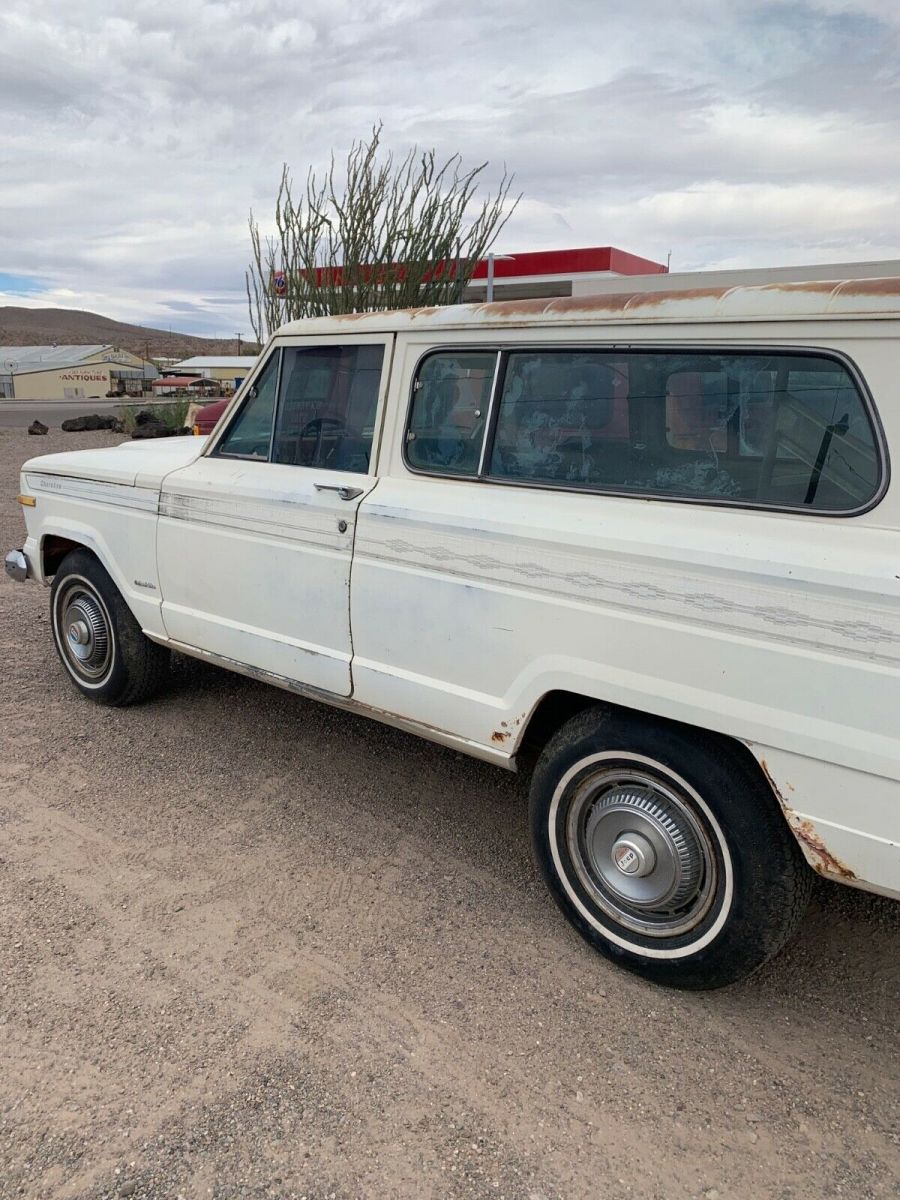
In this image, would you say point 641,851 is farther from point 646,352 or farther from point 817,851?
point 646,352

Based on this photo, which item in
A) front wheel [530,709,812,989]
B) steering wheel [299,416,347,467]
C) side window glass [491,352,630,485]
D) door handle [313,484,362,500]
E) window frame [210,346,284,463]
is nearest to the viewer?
front wheel [530,709,812,989]

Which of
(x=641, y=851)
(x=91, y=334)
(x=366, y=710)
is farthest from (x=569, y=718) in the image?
(x=91, y=334)

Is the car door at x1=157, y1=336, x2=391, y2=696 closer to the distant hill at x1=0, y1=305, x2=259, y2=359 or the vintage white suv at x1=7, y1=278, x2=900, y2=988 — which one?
the vintage white suv at x1=7, y1=278, x2=900, y2=988

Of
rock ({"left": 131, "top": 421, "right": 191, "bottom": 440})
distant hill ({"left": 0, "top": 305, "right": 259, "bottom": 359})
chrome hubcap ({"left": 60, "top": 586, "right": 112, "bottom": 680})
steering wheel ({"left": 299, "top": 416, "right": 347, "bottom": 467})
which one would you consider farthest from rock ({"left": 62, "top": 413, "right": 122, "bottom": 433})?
distant hill ({"left": 0, "top": 305, "right": 259, "bottom": 359})

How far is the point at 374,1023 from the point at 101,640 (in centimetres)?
Result: 274

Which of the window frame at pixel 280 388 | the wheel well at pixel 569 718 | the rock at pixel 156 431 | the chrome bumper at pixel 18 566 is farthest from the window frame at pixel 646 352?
the rock at pixel 156 431

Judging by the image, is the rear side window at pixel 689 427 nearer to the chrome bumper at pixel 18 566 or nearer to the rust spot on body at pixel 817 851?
the rust spot on body at pixel 817 851

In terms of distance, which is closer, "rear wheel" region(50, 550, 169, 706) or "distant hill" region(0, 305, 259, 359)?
"rear wheel" region(50, 550, 169, 706)

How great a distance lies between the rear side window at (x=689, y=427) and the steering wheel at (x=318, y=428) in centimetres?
81

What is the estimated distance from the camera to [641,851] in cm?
257

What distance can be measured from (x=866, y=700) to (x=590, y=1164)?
1265 millimetres

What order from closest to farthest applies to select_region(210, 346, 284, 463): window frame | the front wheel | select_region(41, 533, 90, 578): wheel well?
the front wheel < select_region(210, 346, 284, 463): window frame < select_region(41, 533, 90, 578): wheel well

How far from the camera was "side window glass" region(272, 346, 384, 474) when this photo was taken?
3334 mm

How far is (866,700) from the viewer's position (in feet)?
6.72
